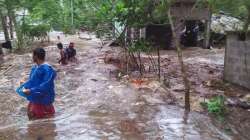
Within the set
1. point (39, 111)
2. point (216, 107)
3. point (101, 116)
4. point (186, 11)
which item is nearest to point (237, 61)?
point (216, 107)

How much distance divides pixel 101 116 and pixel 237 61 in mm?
5432

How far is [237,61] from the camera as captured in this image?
1184cm

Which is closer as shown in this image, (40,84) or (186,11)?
(40,84)

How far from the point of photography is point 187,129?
23.0 ft

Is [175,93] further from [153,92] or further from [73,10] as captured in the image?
[73,10]

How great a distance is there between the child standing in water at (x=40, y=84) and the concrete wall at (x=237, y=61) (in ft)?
21.7

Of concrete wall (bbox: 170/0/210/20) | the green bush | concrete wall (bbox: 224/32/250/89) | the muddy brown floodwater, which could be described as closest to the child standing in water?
the muddy brown floodwater

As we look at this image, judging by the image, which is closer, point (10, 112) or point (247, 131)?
point (247, 131)

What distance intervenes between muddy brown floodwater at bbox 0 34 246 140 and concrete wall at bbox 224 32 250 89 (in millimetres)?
2709

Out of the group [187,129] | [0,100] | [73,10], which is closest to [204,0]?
[187,129]

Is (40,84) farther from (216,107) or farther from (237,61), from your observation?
(237,61)

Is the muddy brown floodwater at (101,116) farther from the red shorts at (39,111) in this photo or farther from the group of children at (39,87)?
the group of children at (39,87)

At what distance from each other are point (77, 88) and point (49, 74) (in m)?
5.60

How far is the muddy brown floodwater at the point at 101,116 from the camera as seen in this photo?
6.53 m
